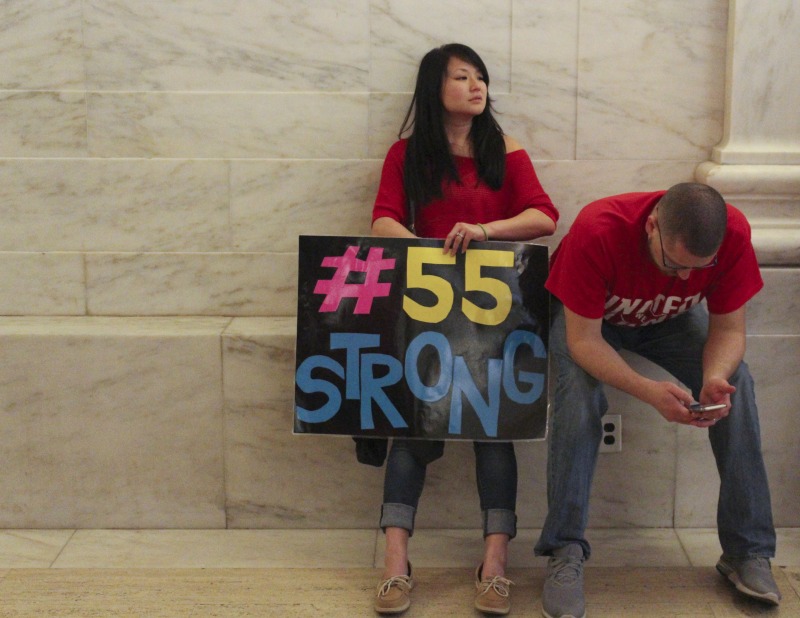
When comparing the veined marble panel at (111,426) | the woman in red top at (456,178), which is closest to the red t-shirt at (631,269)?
the woman in red top at (456,178)

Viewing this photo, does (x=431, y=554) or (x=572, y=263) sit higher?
(x=572, y=263)

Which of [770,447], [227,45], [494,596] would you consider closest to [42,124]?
[227,45]

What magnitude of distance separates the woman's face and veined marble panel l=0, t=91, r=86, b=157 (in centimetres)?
113

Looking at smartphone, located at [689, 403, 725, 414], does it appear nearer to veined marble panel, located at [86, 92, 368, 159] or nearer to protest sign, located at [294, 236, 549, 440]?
A: protest sign, located at [294, 236, 549, 440]

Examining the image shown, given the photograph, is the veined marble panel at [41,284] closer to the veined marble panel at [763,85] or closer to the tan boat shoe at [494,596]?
the tan boat shoe at [494,596]

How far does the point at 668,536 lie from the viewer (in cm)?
313

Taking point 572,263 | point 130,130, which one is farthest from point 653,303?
point 130,130

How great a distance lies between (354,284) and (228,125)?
745mm

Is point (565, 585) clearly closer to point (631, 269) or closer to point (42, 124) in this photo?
point (631, 269)

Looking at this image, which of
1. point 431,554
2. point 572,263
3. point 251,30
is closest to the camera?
point 572,263

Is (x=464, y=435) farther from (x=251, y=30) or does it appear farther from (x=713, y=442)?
(x=251, y=30)

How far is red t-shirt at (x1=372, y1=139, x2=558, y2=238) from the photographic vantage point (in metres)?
3.03

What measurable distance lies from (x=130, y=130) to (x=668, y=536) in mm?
2043

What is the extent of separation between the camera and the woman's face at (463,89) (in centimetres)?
302
